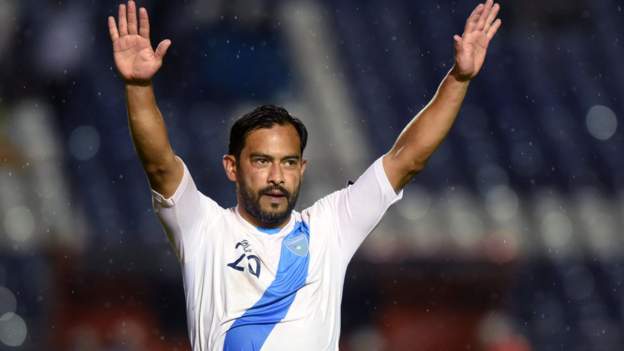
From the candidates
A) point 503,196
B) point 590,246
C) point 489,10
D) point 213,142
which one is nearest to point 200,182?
point 213,142

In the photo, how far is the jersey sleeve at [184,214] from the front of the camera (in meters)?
3.44

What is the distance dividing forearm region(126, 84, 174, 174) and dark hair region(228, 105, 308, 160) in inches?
12.3

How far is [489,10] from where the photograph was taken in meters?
3.81

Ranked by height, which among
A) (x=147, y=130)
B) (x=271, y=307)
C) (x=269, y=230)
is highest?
(x=147, y=130)

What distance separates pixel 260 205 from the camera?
11.6ft

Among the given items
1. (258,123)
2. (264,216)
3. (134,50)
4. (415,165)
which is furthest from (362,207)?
(134,50)

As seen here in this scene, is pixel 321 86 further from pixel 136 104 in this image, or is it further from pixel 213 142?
pixel 136 104

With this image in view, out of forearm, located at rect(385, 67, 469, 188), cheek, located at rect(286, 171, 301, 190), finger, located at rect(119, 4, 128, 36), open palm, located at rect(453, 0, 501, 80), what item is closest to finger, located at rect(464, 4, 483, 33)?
open palm, located at rect(453, 0, 501, 80)

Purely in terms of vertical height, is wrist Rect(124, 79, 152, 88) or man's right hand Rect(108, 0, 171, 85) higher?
man's right hand Rect(108, 0, 171, 85)

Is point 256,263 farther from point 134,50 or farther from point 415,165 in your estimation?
point 134,50

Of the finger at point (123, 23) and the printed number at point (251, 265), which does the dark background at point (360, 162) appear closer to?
the printed number at point (251, 265)

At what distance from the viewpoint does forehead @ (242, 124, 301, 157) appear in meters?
3.56

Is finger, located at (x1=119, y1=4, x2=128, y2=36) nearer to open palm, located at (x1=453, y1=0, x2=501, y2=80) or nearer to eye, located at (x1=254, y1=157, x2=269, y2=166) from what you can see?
eye, located at (x1=254, y1=157, x2=269, y2=166)

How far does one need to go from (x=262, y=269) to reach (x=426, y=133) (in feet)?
2.19
